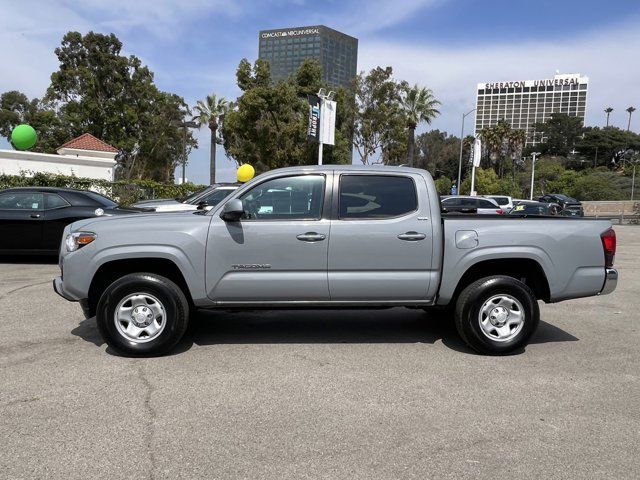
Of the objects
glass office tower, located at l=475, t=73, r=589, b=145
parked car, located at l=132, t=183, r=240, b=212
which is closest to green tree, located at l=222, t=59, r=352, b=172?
parked car, located at l=132, t=183, r=240, b=212

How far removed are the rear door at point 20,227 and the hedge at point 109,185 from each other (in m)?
7.26

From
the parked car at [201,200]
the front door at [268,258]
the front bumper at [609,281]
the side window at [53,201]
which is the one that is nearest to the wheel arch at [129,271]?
the front door at [268,258]

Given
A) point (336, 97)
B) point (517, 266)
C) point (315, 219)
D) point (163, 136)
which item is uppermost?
point (336, 97)

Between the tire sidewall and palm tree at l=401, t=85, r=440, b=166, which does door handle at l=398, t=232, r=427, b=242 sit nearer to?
the tire sidewall

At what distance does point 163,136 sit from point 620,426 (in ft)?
159

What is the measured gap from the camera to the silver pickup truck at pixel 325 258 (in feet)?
16.3

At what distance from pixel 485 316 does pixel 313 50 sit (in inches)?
2669

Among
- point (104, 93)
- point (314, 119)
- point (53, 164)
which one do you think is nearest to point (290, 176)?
point (314, 119)

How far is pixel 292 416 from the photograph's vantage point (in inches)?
150

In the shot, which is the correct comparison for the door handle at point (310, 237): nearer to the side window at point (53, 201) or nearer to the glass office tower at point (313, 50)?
the side window at point (53, 201)

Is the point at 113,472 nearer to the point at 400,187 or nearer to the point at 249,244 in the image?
the point at 249,244

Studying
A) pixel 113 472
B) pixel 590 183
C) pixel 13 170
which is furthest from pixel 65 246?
pixel 590 183

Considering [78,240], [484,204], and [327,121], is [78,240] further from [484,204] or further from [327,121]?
[484,204]

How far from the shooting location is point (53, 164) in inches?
902
